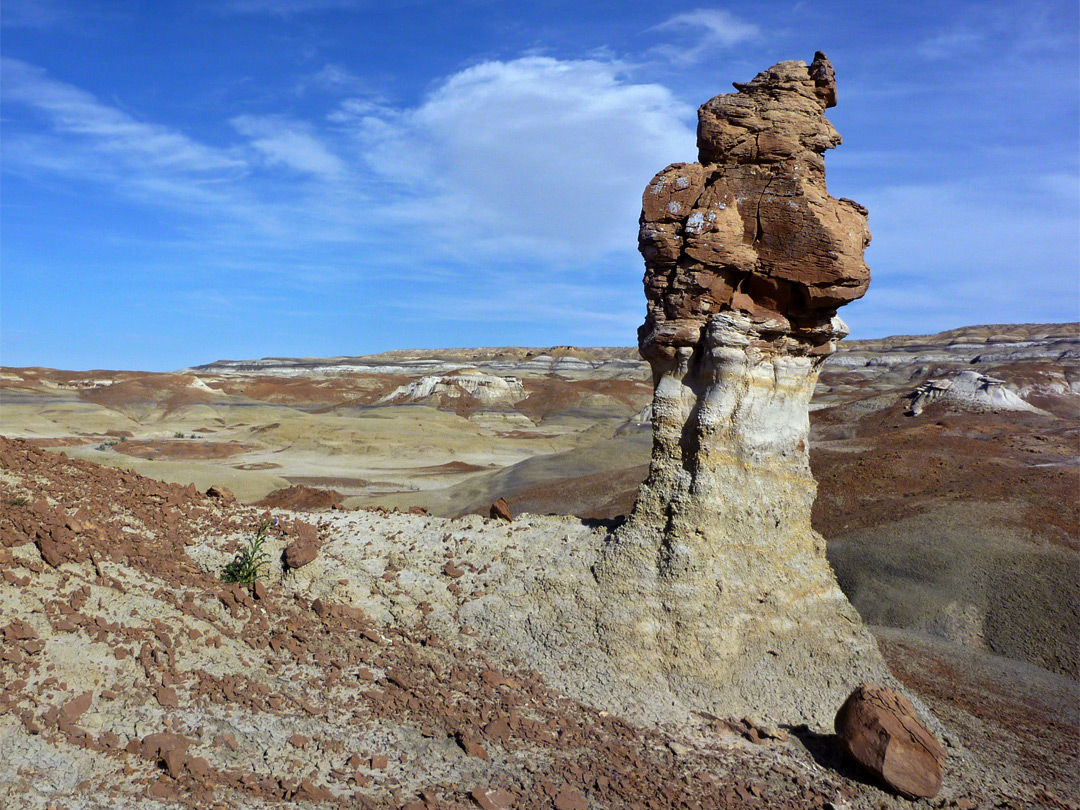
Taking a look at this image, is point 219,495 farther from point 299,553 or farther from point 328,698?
point 328,698

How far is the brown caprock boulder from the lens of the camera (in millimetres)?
6297

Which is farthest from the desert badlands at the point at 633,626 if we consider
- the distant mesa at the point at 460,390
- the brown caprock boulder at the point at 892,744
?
the distant mesa at the point at 460,390

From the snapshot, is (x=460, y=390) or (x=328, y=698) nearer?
(x=328, y=698)

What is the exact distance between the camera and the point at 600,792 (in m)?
5.70

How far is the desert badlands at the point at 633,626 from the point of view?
5523mm

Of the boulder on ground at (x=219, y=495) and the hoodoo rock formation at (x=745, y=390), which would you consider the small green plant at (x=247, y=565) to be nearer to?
the boulder on ground at (x=219, y=495)

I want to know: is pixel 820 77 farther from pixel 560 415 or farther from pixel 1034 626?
pixel 560 415

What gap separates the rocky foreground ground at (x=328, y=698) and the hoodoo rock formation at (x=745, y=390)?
923 mm

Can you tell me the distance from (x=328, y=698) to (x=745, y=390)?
17.3 feet

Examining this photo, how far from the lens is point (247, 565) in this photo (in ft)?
24.9

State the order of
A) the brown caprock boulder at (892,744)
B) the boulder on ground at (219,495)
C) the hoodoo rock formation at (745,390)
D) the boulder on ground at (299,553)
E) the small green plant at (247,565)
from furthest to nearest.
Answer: the boulder on ground at (219,495) → the hoodoo rock formation at (745,390) → the boulder on ground at (299,553) → the small green plant at (247,565) → the brown caprock boulder at (892,744)

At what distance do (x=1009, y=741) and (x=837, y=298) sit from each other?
16.2 feet

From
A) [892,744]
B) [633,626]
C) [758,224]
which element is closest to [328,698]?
[633,626]

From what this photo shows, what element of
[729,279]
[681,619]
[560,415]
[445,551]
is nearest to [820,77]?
[729,279]
